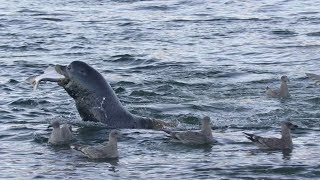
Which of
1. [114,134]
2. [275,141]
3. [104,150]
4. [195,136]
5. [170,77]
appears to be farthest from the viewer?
[170,77]

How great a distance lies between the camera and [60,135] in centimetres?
1487

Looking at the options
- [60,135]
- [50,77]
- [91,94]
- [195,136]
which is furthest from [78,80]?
[195,136]

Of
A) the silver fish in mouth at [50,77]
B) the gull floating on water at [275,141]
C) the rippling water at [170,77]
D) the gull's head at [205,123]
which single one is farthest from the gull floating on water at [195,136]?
the silver fish in mouth at [50,77]

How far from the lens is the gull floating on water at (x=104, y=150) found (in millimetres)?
14172

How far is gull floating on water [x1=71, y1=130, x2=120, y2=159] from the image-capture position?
1417 centimetres

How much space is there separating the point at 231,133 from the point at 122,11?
15.5m

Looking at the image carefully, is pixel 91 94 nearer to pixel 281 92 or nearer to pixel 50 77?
pixel 50 77

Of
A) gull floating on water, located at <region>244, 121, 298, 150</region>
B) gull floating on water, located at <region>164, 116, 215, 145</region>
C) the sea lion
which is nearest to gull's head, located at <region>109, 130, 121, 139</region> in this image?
gull floating on water, located at <region>164, 116, 215, 145</region>

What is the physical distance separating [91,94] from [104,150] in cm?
161

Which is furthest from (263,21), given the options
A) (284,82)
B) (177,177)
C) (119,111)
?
(177,177)

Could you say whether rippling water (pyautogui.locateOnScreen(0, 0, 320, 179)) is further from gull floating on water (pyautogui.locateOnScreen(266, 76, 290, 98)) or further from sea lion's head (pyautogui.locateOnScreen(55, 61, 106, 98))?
sea lion's head (pyautogui.locateOnScreen(55, 61, 106, 98))

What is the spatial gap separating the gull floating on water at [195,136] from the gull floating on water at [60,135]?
136cm

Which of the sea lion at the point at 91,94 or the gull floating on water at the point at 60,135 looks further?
the sea lion at the point at 91,94

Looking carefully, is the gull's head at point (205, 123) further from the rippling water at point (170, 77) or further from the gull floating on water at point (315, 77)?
the gull floating on water at point (315, 77)
